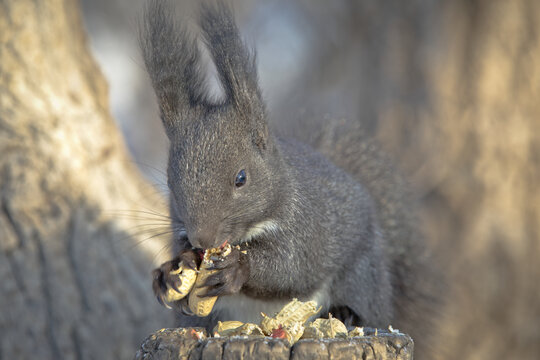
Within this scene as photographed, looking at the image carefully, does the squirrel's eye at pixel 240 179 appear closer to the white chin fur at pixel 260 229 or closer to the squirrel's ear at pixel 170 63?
the white chin fur at pixel 260 229

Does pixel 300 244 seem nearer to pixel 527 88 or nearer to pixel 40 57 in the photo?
pixel 40 57

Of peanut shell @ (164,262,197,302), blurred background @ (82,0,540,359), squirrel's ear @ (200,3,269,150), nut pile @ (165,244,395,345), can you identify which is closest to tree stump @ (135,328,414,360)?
nut pile @ (165,244,395,345)

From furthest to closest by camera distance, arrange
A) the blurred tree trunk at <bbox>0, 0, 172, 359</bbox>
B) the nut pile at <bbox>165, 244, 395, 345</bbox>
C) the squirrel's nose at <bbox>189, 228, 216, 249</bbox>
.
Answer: the blurred tree trunk at <bbox>0, 0, 172, 359</bbox>
the squirrel's nose at <bbox>189, 228, 216, 249</bbox>
the nut pile at <bbox>165, 244, 395, 345</bbox>

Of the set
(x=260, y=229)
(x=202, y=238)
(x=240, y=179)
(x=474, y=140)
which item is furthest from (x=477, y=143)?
(x=202, y=238)

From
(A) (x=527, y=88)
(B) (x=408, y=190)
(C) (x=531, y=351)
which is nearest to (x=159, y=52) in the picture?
(B) (x=408, y=190)

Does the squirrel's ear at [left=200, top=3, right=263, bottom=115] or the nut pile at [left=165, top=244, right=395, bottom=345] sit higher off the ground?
the squirrel's ear at [left=200, top=3, right=263, bottom=115]

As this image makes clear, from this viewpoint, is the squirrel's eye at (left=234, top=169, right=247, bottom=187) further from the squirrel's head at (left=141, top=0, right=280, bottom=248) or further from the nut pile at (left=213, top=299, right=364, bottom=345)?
the nut pile at (left=213, top=299, right=364, bottom=345)

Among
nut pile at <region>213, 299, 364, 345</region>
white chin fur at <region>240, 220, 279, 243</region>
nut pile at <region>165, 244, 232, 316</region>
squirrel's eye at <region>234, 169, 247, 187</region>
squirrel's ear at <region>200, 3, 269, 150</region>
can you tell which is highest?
squirrel's ear at <region>200, 3, 269, 150</region>
